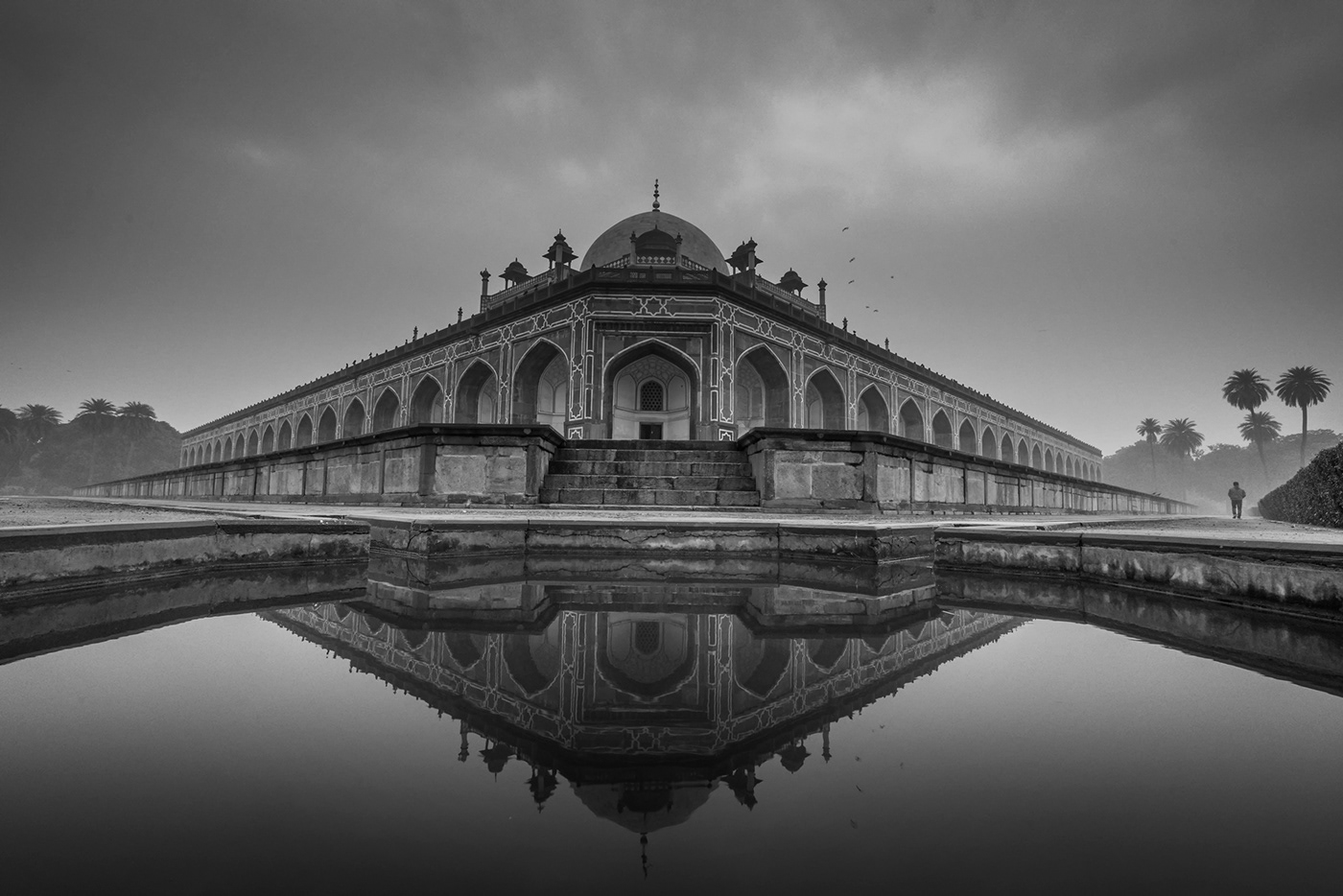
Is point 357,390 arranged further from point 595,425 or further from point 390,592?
point 390,592

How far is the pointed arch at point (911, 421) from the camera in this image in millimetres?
25828

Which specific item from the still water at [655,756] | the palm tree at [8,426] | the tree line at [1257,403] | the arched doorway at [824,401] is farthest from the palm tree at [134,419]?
the tree line at [1257,403]

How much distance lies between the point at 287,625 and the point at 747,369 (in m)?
19.2

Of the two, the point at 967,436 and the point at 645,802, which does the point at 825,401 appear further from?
the point at 645,802

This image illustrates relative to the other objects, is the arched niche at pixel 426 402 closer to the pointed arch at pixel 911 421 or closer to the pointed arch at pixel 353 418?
the pointed arch at pixel 353 418

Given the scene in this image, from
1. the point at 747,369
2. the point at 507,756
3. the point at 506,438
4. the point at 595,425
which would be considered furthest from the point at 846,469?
the point at 747,369

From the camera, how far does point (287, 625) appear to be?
2094 millimetres

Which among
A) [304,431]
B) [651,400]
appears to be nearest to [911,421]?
[651,400]

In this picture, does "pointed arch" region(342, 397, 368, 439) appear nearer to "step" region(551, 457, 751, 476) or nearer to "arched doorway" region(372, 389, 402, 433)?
"arched doorway" region(372, 389, 402, 433)

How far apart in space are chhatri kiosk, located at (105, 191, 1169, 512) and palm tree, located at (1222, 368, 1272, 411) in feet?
107

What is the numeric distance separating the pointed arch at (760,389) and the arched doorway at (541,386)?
570cm

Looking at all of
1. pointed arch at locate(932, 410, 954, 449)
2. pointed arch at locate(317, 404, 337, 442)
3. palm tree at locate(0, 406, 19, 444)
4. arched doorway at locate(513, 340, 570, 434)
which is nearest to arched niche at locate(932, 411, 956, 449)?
pointed arch at locate(932, 410, 954, 449)

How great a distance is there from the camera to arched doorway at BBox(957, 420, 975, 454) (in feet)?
97.8

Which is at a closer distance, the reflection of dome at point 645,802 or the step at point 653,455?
the reflection of dome at point 645,802
